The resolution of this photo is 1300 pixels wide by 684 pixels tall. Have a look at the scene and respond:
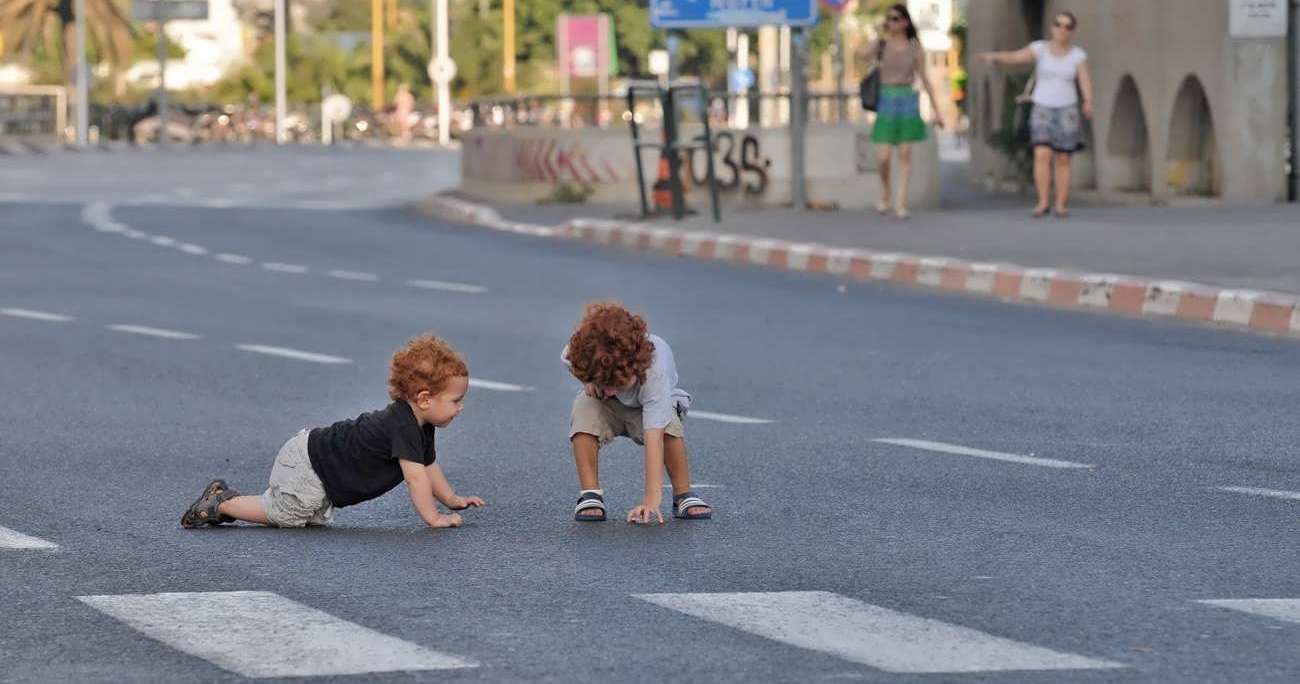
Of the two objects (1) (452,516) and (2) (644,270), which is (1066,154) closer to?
(2) (644,270)

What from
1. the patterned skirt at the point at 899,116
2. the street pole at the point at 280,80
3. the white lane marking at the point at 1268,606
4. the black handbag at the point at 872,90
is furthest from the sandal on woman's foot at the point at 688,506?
the street pole at the point at 280,80

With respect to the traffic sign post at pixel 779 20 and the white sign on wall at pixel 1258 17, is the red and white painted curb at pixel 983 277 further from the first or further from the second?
the white sign on wall at pixel 1258 17

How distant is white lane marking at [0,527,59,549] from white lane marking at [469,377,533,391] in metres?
4.29

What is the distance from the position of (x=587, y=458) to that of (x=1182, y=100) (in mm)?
17191

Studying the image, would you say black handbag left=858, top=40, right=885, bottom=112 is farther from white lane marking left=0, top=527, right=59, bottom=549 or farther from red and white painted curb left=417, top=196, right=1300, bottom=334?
white lane marking left=0, top=527, right=59, bottom=549

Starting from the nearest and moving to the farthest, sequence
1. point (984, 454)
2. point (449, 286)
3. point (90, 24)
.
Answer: point (984, 454) < point (449, 286) < point (90, 24)

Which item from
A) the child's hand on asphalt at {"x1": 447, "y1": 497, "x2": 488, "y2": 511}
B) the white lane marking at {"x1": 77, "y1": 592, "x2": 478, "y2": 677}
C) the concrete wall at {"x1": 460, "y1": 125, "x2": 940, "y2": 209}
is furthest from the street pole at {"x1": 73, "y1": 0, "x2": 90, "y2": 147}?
the white lane marking at {"x1": 77, "y1": 592, "x2": 478, "y2": 677}

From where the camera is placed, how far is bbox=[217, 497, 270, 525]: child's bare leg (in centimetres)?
743

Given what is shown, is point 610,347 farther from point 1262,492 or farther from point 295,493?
point 1262,492

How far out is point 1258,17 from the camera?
840 inches

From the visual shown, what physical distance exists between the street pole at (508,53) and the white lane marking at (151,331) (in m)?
81.8

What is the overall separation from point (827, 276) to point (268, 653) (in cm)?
1377

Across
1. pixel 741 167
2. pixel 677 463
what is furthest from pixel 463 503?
pixel 741 167

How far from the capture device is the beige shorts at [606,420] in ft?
25.4
